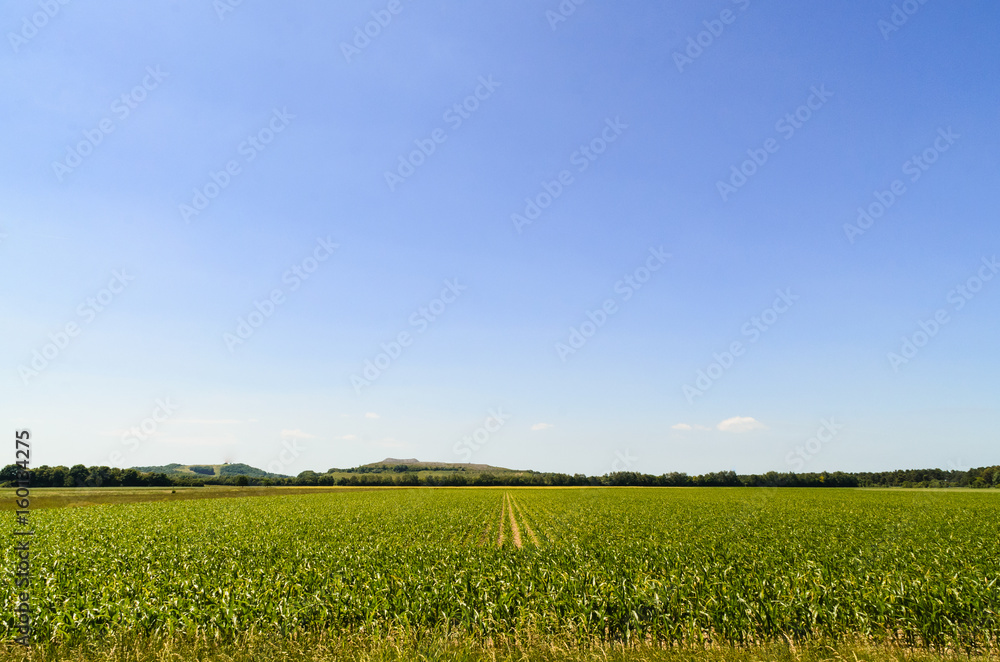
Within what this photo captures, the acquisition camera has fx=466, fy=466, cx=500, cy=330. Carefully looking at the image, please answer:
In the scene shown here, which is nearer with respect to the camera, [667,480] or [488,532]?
[488,532]

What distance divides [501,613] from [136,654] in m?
7.13

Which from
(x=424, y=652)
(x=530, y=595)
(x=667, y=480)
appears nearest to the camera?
(x=424, y=652)

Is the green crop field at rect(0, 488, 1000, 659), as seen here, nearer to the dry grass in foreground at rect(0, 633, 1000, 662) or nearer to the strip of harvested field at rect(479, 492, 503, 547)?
the dry grass in foreground at rect(0, 633, 1000, 662)

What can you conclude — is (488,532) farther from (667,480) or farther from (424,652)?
(667,480)

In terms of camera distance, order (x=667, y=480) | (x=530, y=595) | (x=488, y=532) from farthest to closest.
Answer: (x=667, y=480), (x=488, y=532), (x=530, y=595)

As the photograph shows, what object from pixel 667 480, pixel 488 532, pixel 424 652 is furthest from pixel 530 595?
pixel 667 480

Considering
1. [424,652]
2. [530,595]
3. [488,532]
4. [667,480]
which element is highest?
[424,652]

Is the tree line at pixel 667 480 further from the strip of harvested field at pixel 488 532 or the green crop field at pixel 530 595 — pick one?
the green crop field at pixel 530 595

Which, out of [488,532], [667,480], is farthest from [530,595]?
[667,480]

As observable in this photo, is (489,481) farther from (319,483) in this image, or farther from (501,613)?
(501,613)

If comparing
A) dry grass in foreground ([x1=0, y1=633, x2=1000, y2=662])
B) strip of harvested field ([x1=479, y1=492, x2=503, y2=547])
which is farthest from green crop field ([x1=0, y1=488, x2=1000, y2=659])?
strip of harvested field ([x1=479, y1=492, x2=503, y2=547])

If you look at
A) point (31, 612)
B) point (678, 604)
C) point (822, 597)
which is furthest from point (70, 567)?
point (822, 597)

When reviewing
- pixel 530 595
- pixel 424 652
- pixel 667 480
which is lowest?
pixel 667 480

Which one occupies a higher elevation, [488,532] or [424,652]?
[424,652]
